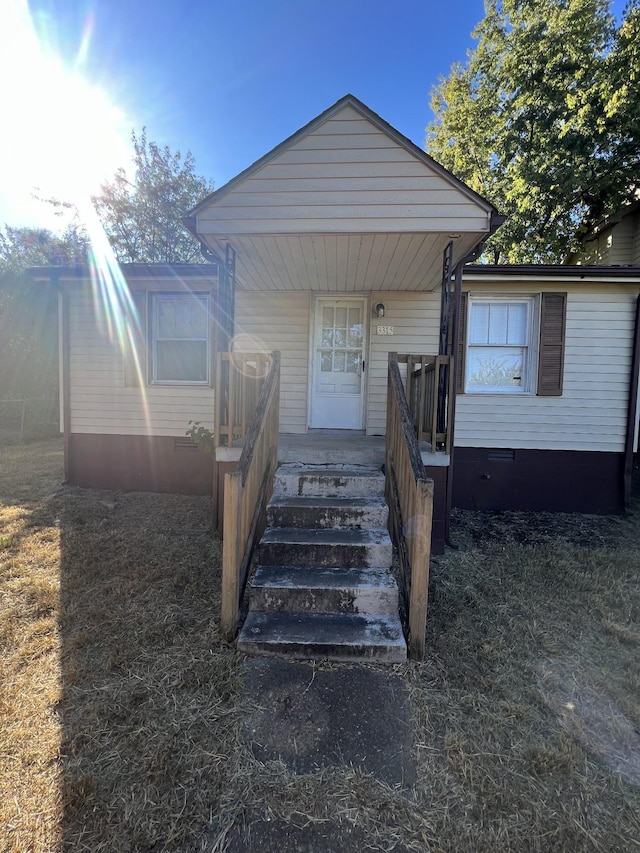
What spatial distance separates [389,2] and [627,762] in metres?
10.8

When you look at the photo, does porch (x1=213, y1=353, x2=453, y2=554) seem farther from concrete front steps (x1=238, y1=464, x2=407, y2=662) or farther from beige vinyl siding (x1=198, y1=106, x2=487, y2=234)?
beige vinyl siding (x1=198, y1=106, x2=487, y2=234)

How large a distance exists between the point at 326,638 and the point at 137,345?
17.4 ft

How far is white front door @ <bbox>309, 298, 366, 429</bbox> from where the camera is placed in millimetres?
5875

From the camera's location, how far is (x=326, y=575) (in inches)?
116

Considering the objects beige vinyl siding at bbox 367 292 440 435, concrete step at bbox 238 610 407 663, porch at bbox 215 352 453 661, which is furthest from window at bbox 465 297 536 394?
concrete step at bbox 238 610 407 663

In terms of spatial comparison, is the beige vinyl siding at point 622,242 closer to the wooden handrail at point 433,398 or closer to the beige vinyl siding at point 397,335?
the beige vinyl siding at point 397,335

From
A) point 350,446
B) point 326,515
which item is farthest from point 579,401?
point 326,515

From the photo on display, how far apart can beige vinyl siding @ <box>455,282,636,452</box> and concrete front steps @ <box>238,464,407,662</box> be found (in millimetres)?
2829

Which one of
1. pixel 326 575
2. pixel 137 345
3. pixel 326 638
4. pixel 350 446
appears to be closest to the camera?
pixel 326 638

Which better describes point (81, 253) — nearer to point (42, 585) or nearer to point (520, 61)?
point (520, 61)

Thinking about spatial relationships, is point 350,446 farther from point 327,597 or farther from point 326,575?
point 327,597

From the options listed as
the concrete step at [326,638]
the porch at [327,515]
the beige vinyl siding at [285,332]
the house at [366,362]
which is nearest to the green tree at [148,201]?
the house at [366,362]

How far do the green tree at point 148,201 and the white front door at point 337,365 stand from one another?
13920 millimetres

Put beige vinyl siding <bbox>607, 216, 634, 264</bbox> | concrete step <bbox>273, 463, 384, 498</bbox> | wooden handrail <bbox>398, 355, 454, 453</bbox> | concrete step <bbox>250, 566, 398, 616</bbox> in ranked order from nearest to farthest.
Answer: concrete step <bbox>250, 566, 398, 616</bbox> < concrete step <bbox>273, 463, 384, 498</bbox> < wooden handrail <bbox>398, 355, 454, 453</bbox> < beige vinyl siding <bbox>607, 216, 634, 264</bbox>
